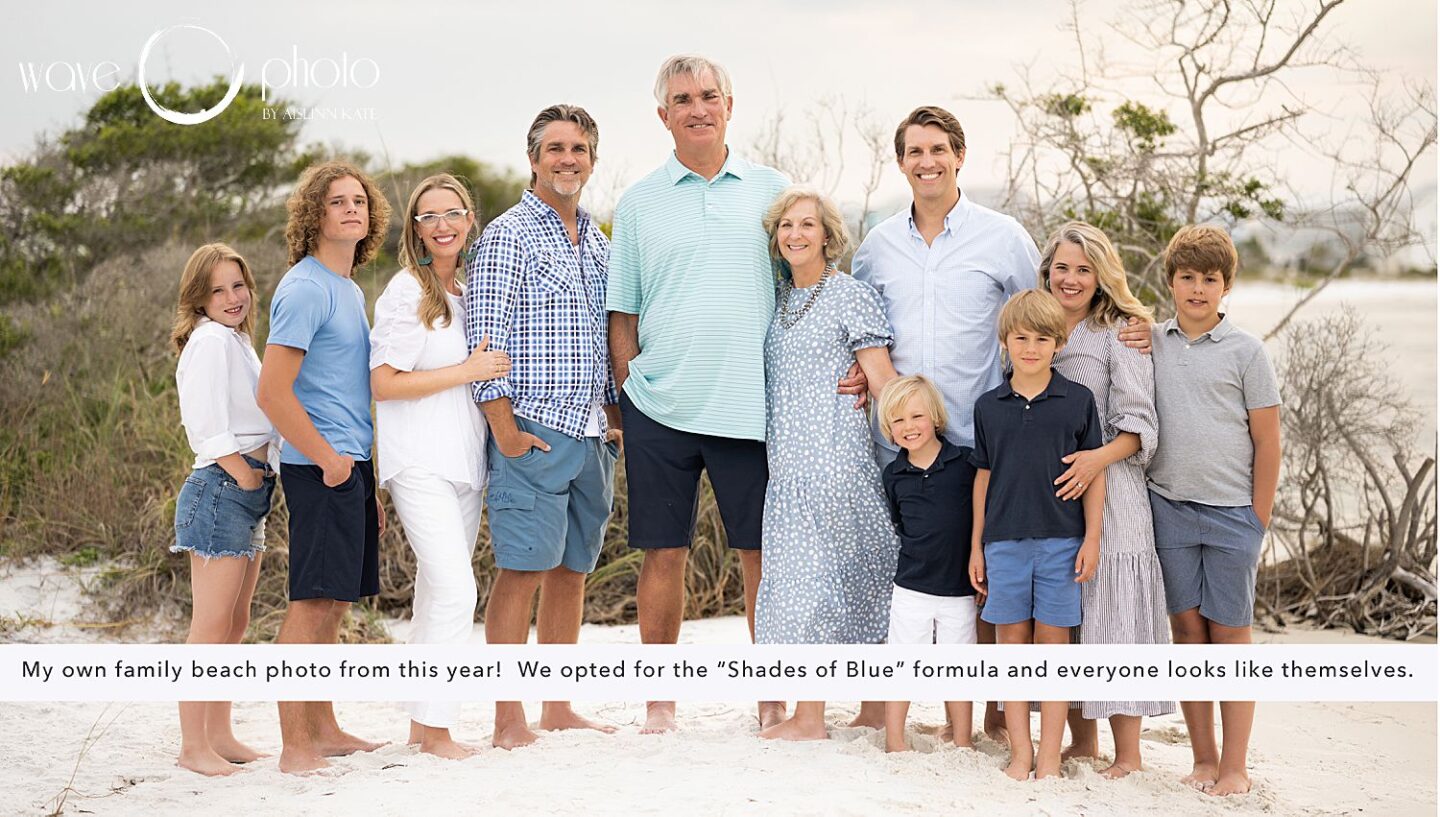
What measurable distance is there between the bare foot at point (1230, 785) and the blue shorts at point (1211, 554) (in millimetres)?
528

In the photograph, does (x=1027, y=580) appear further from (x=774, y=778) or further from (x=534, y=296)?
(x=534, y=296)

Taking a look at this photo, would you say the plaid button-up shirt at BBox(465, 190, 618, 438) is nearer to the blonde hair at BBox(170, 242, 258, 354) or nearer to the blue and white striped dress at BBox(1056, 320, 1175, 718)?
the blonde hair at BBox(170, 242, 258, 354)

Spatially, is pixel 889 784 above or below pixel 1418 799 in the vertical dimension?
above

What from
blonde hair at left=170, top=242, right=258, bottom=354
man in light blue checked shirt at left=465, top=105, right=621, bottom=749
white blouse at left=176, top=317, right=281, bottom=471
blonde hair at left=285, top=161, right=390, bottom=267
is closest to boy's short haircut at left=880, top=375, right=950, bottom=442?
man in light blue checked shirt at left=465, top=105, right=621, bottom=749

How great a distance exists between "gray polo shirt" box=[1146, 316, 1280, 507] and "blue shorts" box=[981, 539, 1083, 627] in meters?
0.47

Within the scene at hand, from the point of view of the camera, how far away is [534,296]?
4.60m

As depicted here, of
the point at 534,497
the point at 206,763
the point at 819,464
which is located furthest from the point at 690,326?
the point at 206,763

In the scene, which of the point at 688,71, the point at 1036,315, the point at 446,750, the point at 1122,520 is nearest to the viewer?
the point at 1036,315

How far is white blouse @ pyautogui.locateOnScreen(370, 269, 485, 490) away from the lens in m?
4.41

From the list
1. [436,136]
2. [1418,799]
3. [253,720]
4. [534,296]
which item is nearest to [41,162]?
[436,136]

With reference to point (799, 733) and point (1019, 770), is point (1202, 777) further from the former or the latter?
point (799, 733)

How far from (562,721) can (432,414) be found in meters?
1.36

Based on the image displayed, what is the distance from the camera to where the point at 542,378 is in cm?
457

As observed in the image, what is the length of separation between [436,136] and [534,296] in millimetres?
11011
